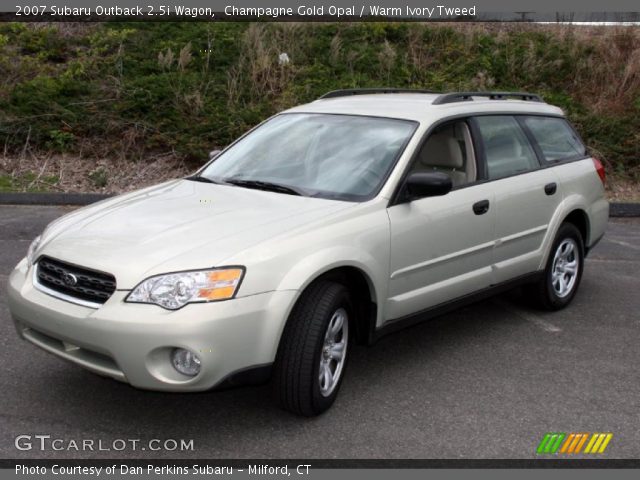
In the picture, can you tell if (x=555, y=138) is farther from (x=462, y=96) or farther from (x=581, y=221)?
(x=462, y=96)

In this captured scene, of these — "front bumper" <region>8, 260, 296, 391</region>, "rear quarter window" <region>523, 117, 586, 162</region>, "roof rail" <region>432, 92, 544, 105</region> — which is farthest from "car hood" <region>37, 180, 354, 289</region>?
"rear quarter window" <region>523, 117, 586, 162</region>

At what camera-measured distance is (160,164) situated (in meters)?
12.6

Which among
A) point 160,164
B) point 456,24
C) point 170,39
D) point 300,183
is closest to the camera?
point 300,183

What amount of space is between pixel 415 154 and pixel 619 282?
3.43m

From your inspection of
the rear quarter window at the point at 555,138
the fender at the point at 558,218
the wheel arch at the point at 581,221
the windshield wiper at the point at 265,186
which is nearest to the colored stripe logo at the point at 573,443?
the windshield wiper at the point at 265,186

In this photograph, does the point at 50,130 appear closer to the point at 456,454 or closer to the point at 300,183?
the point at 300,183

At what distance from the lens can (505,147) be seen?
5.86 meters

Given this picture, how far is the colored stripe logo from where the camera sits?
4047 millimetres

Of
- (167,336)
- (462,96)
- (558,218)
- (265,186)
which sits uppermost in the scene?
(462,96)

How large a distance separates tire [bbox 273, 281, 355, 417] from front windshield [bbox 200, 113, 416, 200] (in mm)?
760

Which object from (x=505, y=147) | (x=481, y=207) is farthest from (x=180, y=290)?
(x=505, y=147)

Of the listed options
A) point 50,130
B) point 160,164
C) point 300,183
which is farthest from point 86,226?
point 50,130

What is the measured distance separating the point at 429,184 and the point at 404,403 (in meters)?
1.25

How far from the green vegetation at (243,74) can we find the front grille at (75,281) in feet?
26.3
